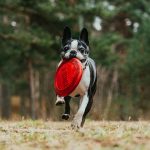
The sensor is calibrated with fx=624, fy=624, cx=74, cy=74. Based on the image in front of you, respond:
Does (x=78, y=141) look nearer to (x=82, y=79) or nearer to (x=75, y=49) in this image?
(x=82, y=79)

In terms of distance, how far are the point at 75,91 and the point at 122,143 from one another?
337cm

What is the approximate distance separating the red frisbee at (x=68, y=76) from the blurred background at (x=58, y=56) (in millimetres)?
12539

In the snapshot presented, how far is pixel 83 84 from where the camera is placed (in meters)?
11.1

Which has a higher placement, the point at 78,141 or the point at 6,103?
the point at 6,103

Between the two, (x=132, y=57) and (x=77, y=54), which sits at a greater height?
(x=132, y=57)

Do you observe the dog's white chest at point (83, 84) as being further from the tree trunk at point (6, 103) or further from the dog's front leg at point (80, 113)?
the tree trunk at point (6, 103)

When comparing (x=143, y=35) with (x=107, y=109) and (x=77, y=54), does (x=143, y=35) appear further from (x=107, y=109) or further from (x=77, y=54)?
(x=77, y=54)

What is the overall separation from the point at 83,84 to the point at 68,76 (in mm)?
306

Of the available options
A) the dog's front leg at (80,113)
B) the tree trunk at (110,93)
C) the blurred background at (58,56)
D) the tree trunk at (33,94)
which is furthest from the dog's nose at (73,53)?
the tree trunk at (33,94)

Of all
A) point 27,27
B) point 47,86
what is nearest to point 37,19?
point 27,27

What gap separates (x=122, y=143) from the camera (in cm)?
783

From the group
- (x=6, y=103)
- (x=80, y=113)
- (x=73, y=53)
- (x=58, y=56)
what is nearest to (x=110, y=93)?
(x=58, y=56)

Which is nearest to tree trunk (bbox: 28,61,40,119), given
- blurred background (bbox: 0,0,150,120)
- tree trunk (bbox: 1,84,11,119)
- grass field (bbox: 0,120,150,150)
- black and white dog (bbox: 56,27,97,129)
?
blurred background (bbox: 0,0,150,120)

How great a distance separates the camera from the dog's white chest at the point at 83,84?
1102cm
